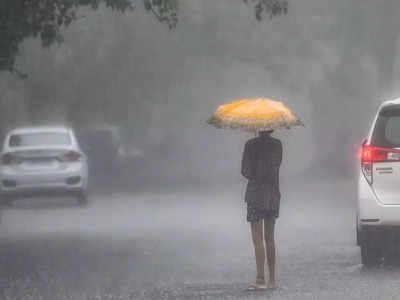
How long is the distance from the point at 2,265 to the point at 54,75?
133ft

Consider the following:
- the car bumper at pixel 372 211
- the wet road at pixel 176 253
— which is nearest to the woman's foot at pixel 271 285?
the wet road at pixel 176 253

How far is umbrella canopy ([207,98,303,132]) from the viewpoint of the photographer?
508 inches

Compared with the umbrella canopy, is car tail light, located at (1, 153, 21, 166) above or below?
below

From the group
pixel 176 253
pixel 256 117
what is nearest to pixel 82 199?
pixel 176 253

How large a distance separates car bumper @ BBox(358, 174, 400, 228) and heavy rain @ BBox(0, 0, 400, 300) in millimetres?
41

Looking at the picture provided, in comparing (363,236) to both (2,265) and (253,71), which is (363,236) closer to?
(2,265)

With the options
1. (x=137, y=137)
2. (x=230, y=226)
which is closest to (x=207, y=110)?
(x=137, y=137)

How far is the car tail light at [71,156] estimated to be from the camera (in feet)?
92.7

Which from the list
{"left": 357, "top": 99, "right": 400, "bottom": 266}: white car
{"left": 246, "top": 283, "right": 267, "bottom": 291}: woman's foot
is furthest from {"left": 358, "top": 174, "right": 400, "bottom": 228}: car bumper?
{"left": 246, "top": 283, "right": 267, "bottom": 291}: woman's foot

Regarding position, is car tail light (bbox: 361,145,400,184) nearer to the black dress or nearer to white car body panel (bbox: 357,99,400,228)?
white car body panel (bbox: 357,99,400,228)

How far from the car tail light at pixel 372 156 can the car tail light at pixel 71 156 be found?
14.4m

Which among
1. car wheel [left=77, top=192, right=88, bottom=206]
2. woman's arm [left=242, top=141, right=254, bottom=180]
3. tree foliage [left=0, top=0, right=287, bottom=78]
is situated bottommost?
car wheel [left=77, top=192, right=88, bottom=206]

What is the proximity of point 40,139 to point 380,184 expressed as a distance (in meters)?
15.4

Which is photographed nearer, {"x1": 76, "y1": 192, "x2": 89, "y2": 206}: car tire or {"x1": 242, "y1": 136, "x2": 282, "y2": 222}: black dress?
{"x1": 242, "y1": 136, "x2": 282, "y2": 222}: black dress
